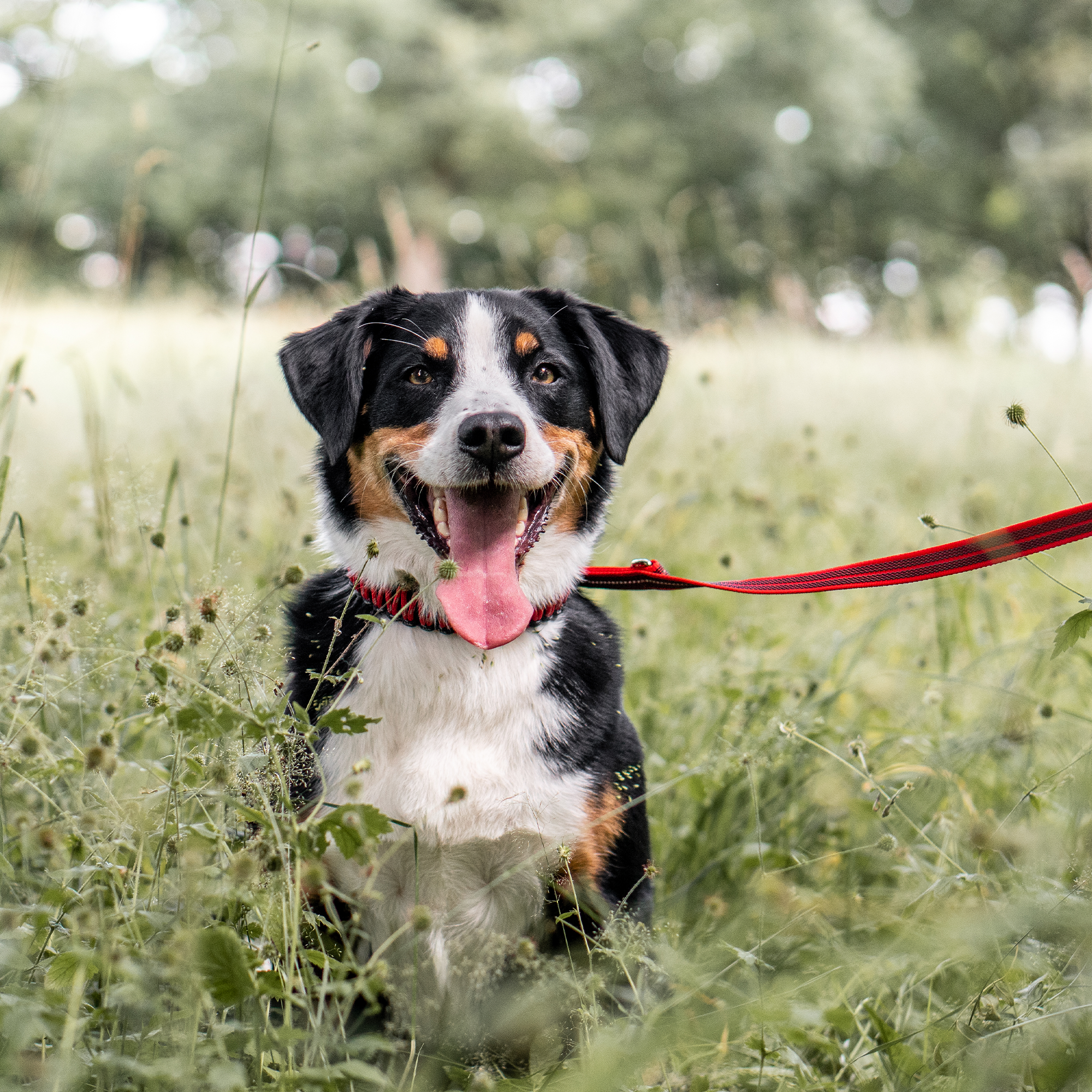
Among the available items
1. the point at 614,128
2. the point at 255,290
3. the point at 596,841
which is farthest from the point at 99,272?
the point at 614,128

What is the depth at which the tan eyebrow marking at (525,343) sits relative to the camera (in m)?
2.31

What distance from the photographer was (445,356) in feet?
7.39

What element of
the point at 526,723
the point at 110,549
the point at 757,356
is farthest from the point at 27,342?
the point at 757,356

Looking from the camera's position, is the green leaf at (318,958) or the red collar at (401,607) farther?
the red collar at (401,607)

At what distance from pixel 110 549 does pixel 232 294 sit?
20.0ft

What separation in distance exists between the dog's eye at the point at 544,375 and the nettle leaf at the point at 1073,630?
126 cm

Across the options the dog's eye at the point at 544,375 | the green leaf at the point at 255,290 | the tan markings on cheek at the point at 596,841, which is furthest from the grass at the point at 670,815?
the dog's eye at the point at 544,375

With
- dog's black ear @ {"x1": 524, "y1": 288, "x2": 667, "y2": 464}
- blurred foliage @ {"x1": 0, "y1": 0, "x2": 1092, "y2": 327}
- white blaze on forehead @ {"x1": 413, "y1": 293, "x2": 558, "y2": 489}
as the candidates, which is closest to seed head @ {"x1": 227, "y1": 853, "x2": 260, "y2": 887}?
white blaze on forehead @ {"x1": 413, "y1": 293, "x2": 558, "y2": 489}

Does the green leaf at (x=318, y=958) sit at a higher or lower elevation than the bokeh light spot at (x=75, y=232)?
higher

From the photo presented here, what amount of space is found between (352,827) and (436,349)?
1244 mm

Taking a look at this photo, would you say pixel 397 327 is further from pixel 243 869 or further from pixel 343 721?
pixel 243 869

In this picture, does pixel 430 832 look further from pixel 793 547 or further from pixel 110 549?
pixel 793 547

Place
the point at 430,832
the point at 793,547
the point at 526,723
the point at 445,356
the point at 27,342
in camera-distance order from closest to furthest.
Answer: the point at 430,832 → the point at 526,723 → the point at 445,356 → the point at 27,342 → the point at 793,547

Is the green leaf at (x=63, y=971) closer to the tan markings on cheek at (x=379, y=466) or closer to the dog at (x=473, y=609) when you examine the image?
the dog at (x=473, y=609)
